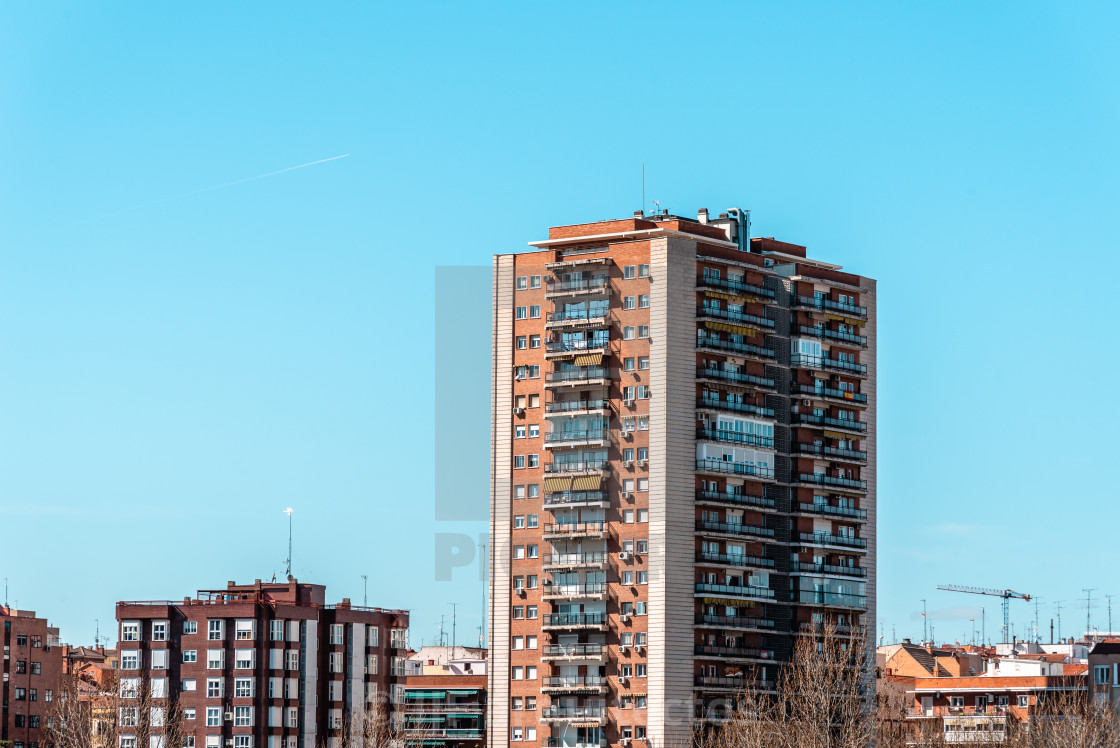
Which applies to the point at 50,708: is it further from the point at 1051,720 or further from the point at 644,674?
the point at 1051,720

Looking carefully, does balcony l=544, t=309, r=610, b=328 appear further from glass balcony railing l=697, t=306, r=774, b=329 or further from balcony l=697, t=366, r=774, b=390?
balcony l=697, t=366, r=774, b=390

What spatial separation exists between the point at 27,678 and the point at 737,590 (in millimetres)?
80860

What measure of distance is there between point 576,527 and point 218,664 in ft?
128

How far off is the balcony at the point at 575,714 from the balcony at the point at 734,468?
59.4ft

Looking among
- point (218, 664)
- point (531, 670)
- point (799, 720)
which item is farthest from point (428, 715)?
point (799, 720)

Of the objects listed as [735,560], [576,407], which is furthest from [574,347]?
[735,560]

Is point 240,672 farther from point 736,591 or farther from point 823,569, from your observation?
point 823,569

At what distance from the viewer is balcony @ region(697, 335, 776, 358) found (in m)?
130

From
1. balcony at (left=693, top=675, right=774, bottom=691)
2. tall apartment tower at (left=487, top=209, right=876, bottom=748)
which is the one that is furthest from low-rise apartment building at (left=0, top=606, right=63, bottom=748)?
balcony at (left=693, top=675, right=774, bottom=691)

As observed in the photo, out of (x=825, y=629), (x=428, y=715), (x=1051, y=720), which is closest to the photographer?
(x=825, y=629)

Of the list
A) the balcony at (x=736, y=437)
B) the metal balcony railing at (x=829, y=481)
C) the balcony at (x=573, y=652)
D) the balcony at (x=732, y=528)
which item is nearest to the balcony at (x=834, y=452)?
the metal balcony railing at (x=829, y=481)

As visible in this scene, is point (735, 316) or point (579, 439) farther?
point (735, 316)

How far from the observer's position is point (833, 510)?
137 metres

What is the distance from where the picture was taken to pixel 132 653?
153375 mm
